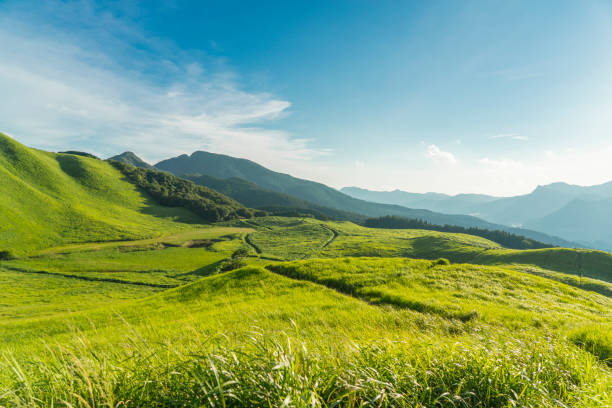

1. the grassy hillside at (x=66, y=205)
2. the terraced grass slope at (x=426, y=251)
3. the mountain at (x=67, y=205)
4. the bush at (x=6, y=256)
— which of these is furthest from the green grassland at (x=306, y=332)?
the grassy hillside at (x=66, y=205)

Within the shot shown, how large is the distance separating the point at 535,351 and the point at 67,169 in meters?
239

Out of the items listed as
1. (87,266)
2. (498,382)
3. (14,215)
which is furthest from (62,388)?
(14,215)

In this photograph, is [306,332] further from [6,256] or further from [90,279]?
[6,256]

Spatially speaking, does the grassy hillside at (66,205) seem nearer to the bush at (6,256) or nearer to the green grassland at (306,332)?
the bush at (6,256)

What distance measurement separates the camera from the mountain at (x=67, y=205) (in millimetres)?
101250

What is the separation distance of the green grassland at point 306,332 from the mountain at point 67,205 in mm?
13326

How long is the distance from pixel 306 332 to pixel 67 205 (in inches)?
6979

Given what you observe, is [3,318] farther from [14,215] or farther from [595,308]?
[14,215]

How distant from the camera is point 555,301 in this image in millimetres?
18500

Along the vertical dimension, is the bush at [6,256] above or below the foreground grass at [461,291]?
below

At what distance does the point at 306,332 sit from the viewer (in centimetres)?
691

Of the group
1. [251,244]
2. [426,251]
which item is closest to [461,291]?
[426,251]

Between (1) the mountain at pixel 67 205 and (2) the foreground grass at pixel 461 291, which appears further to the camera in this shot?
(1) the mountain at pixel 67 205

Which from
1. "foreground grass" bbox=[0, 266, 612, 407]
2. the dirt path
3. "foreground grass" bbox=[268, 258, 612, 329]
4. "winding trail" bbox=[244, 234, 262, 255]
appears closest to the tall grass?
"foreground grass" bbox=[0, 266, 612, 407]
